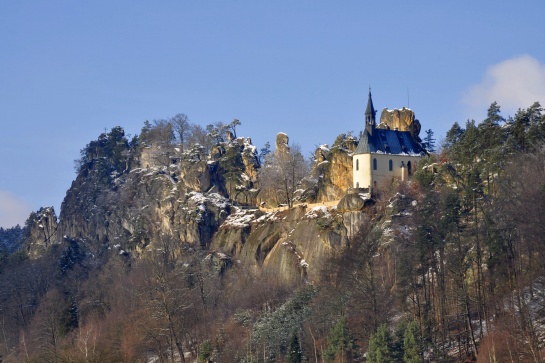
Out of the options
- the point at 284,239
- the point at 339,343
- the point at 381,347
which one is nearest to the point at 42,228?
the point at 284,239

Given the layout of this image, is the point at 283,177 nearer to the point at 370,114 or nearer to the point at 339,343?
the point at 370,114

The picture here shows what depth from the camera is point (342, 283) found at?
246 ft

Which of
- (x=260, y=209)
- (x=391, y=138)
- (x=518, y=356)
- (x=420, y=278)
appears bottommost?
(x=518, y=356)

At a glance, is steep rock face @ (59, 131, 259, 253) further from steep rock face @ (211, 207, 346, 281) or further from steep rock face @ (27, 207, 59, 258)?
steep rock face @ (27, 207, 59, 258)

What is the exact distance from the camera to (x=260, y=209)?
106875 mm

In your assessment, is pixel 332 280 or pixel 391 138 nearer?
pixel 332 280

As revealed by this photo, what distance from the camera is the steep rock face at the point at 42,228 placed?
13238cm

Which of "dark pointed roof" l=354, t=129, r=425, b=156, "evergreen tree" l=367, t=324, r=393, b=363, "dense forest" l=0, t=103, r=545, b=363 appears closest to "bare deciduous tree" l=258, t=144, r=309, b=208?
"dense forest" l=0, t=103, r=545, b=363

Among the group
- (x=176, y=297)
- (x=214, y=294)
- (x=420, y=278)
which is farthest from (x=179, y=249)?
(x=420, y=278)

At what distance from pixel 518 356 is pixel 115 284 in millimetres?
58034

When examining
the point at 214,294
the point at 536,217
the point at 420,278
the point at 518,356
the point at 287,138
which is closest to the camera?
the point at 518,356

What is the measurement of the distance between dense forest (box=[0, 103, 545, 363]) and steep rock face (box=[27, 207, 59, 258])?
11.6 meters

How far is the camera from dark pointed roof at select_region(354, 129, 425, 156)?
332 feet

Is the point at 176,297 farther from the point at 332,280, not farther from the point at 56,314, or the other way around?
the point at 56,314
